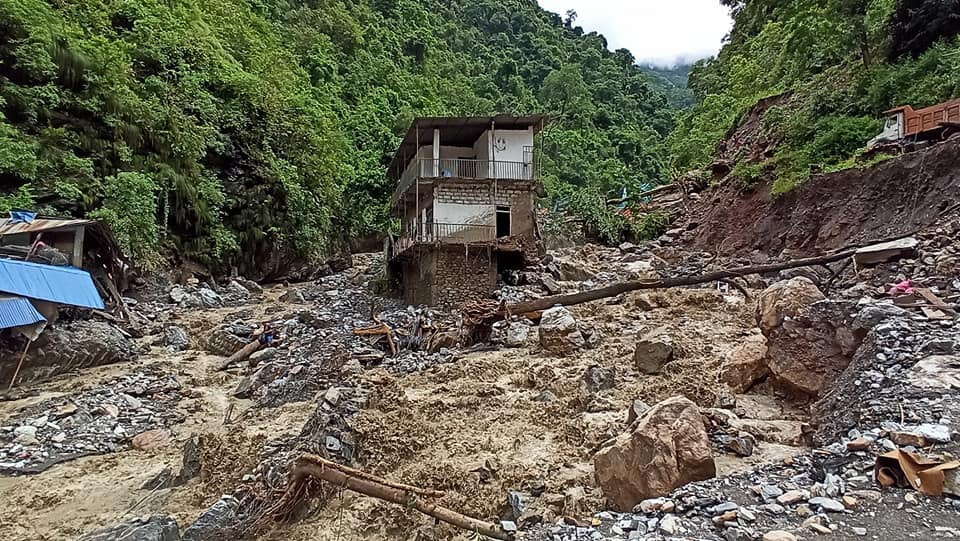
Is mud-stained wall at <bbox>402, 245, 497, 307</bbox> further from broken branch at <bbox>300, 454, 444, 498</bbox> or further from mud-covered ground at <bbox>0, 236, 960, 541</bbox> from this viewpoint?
broken branch at <bbox>300, 454, 444, 498</bbox>

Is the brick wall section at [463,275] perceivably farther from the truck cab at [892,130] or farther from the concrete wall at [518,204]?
the truck cab at [892,130]

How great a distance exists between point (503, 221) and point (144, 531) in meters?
15.4

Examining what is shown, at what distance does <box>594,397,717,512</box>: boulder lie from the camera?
5.07m

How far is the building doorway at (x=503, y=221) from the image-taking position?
776 inches

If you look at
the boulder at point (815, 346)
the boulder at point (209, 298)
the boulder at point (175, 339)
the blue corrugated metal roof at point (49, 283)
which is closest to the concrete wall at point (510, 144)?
the boulder at point (175, 339)

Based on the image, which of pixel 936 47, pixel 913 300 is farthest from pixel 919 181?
pixel 913 300

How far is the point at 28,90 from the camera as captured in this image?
1684 cm

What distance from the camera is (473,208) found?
64.5 feet

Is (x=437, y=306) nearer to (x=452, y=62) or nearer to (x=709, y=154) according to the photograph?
(x=709, y=154)

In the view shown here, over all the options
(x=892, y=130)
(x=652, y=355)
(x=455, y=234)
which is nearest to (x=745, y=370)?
(x=652, y=355)

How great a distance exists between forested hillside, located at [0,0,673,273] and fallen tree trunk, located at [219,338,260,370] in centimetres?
780

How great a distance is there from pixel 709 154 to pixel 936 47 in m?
13.7

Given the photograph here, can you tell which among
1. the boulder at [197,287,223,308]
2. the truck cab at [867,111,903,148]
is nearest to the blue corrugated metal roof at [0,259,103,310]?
the boulder at [197,287,223,308]

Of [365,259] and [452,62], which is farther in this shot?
[452,62]
